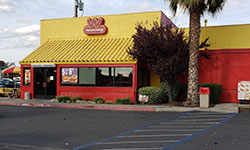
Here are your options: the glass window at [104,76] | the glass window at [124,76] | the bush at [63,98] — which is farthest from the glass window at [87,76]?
the glass window at [124,76]

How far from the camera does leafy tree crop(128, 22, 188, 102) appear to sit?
16750 mm

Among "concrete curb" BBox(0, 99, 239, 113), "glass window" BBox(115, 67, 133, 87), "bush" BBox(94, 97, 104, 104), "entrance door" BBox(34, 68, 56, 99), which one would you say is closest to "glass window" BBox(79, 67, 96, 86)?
"bush" BBox(94, 97, 104, 104)

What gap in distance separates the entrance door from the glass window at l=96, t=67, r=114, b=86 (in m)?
3.77

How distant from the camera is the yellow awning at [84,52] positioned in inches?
762

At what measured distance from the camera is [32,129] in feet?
32.2

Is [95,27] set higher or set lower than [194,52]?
higher

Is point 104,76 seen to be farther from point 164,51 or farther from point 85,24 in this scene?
point 85,24

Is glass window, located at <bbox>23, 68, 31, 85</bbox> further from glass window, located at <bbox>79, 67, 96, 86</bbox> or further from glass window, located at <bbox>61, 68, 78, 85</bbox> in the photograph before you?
glass window, located at <bbox>79, 67, 96, 86</bbox>

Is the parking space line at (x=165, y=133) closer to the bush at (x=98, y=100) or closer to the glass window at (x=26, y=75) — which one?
the bush at (x=98, y=100)

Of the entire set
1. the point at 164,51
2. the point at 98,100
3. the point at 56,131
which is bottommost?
the point at 56,131

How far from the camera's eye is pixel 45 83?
69.5ft

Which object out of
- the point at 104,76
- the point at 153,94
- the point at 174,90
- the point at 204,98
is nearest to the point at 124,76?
the point at 104,76

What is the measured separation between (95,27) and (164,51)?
7.47m

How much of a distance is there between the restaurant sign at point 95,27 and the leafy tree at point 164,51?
5.15 metres
